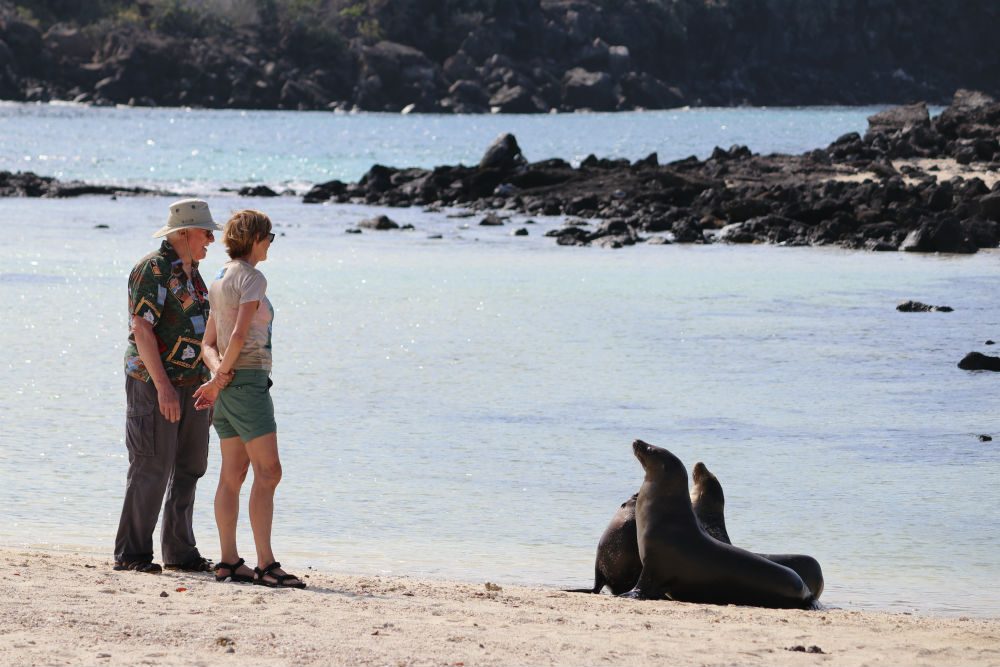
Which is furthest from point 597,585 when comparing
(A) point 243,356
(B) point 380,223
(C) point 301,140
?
(C) point 301,140

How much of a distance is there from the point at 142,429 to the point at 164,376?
278mm

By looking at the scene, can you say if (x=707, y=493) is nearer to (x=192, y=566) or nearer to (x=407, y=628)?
(x=407, y=628)

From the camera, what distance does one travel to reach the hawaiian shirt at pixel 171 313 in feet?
22.0

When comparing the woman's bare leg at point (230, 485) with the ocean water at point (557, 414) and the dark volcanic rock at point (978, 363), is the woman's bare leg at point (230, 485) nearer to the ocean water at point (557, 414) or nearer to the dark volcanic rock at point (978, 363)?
the ocean water at point (557, 414)

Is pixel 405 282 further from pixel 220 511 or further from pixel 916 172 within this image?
pixel 916 172

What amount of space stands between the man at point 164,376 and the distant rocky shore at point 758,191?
21.9 m

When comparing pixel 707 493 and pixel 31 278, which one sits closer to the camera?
pixel 707 493

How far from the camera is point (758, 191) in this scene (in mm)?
37031

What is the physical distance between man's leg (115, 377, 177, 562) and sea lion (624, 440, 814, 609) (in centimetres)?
202

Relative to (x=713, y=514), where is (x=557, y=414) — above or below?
below

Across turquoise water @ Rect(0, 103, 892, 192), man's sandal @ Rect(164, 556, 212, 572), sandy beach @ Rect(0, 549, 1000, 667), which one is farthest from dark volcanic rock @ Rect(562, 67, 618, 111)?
sandy beach @ Rect(0, 549, 1000, 667)

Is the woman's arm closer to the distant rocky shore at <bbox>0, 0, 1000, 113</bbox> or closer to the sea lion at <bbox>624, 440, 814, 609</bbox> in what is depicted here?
the sea lion at <bbox>624, 440, 814, 609</bbox>

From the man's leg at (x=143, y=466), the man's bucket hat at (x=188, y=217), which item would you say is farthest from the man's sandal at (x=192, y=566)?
the man's bucket hat at (x=188, y=217)

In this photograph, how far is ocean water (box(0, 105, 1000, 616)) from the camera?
8414 millimetres
